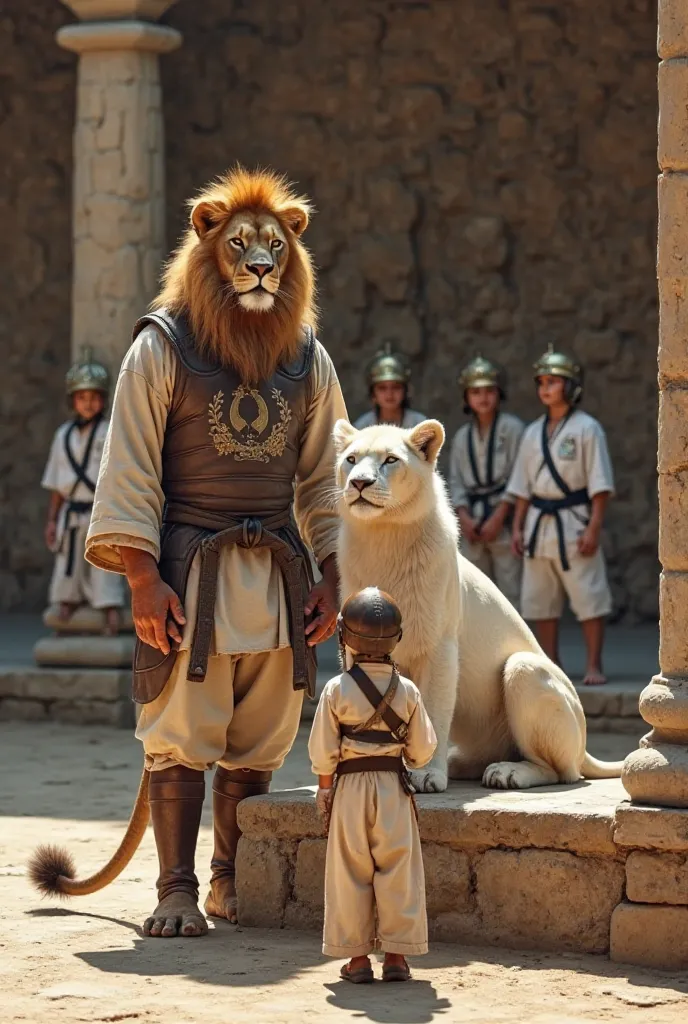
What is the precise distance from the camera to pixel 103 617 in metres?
11.2

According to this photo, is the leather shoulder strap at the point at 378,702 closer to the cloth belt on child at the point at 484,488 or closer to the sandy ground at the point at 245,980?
the sandy ground at the point at 245,980

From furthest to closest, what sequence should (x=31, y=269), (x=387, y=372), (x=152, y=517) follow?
(x=31, y=269), (x=387, y=372), (x=152, y=517)

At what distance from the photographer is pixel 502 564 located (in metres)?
11.3

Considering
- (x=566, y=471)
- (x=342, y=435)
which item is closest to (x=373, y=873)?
(x=342, y=435)

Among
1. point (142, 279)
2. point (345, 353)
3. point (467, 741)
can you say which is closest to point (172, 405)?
point (467, 741)

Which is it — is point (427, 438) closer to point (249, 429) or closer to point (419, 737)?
point (249, 429)

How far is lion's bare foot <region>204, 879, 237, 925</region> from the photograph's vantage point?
586 centimetres

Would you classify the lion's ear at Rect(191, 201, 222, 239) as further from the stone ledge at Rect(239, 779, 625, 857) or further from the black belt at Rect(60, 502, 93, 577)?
the black belt at Rect(60, 502, 93, 577)

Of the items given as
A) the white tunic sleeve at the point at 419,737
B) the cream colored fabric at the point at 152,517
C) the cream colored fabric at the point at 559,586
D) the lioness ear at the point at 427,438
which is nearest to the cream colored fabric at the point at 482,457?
the cream colored fabric at the point at 559,586

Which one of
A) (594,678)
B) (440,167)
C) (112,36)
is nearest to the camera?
(594,678)

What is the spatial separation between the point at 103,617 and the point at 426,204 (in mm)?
4055

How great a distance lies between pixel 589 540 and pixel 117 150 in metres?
3.41

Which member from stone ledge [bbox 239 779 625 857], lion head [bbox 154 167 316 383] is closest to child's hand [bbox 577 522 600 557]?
stone ledge [bbox 239 779 625 857]

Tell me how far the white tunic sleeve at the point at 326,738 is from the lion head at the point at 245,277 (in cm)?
117
